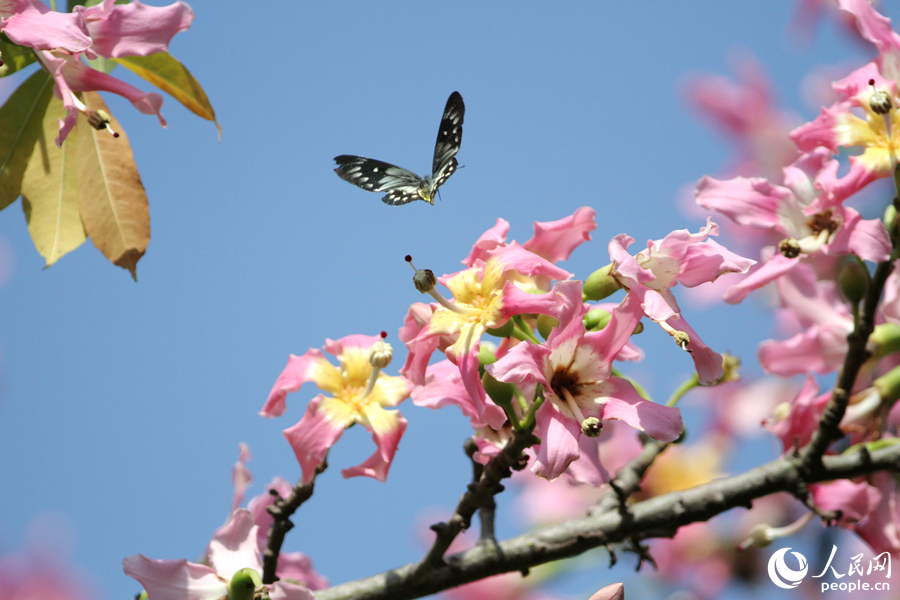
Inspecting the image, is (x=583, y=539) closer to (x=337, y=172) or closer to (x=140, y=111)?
(x=337, y=172)

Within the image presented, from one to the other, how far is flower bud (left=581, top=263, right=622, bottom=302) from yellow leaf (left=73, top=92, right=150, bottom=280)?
113 cm

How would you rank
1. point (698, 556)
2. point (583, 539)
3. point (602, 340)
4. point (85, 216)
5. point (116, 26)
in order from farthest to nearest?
point (698, 556), point (583, 539), point (85, 216), point (116, 26), point (602, 340)

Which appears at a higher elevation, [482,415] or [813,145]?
[813,145]

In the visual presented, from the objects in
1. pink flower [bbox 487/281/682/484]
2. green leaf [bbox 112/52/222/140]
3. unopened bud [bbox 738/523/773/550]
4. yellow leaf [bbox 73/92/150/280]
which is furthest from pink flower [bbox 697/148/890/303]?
yellow leaf [bbox 73/92/150/280]

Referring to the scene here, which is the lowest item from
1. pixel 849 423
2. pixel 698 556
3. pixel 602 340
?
pixel 698 556

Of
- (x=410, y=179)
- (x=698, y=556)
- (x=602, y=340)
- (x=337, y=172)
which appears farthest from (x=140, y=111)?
(x=698, y=556)

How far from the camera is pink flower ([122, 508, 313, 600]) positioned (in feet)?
6.37

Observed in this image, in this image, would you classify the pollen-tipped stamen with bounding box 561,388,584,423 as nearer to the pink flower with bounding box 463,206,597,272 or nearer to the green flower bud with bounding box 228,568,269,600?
the pink flower with bounding box 463,206,597,272

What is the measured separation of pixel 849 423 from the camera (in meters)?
2.68

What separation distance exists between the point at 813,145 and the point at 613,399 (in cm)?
115

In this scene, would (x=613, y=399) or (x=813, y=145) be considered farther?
(x=813, y=145)

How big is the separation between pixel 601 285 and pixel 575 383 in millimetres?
243

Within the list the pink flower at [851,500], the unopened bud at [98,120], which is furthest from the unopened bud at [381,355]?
the pink flower at [851,500]

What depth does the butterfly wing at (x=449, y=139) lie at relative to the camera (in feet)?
6.13
